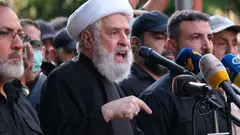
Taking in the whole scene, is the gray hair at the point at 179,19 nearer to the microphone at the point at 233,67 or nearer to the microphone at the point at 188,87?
the microphone at the point at 233,67

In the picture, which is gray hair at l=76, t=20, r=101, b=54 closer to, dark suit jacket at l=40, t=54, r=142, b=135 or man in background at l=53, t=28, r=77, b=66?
dark suit jacket at l=40, t=54, r=142, b=135

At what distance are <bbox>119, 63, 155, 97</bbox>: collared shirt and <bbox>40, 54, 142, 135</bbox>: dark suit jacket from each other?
52.7 inches

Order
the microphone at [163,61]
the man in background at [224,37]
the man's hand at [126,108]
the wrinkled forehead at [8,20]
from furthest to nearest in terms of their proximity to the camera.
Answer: the man in background at [224,37] < the wrinkled forehead at [8,20] < the microphone at [163,61] < the man's hand at [126,108]

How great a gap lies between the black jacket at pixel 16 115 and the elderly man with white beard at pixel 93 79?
0.14m

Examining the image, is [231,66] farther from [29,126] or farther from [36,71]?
[36,71]

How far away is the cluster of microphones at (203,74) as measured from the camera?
211 inches

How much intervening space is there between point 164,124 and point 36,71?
8.30 feet

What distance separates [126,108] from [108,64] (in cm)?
87

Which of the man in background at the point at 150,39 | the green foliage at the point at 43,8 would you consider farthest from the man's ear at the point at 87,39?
the green foliage at the point at 43,8

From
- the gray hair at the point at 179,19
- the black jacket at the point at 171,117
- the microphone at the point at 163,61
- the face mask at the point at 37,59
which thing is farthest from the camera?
the face mask at the point at 37,59

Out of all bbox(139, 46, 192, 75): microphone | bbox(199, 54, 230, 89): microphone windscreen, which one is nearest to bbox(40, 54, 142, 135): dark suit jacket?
bbox(139, 46, 192, 75): microphone

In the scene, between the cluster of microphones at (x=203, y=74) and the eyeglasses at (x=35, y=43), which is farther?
the eyeglasses at (x=35, y=43)

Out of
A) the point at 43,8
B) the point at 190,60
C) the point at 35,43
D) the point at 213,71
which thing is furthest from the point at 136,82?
the point at 43,8

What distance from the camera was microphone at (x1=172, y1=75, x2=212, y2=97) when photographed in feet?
17.8
